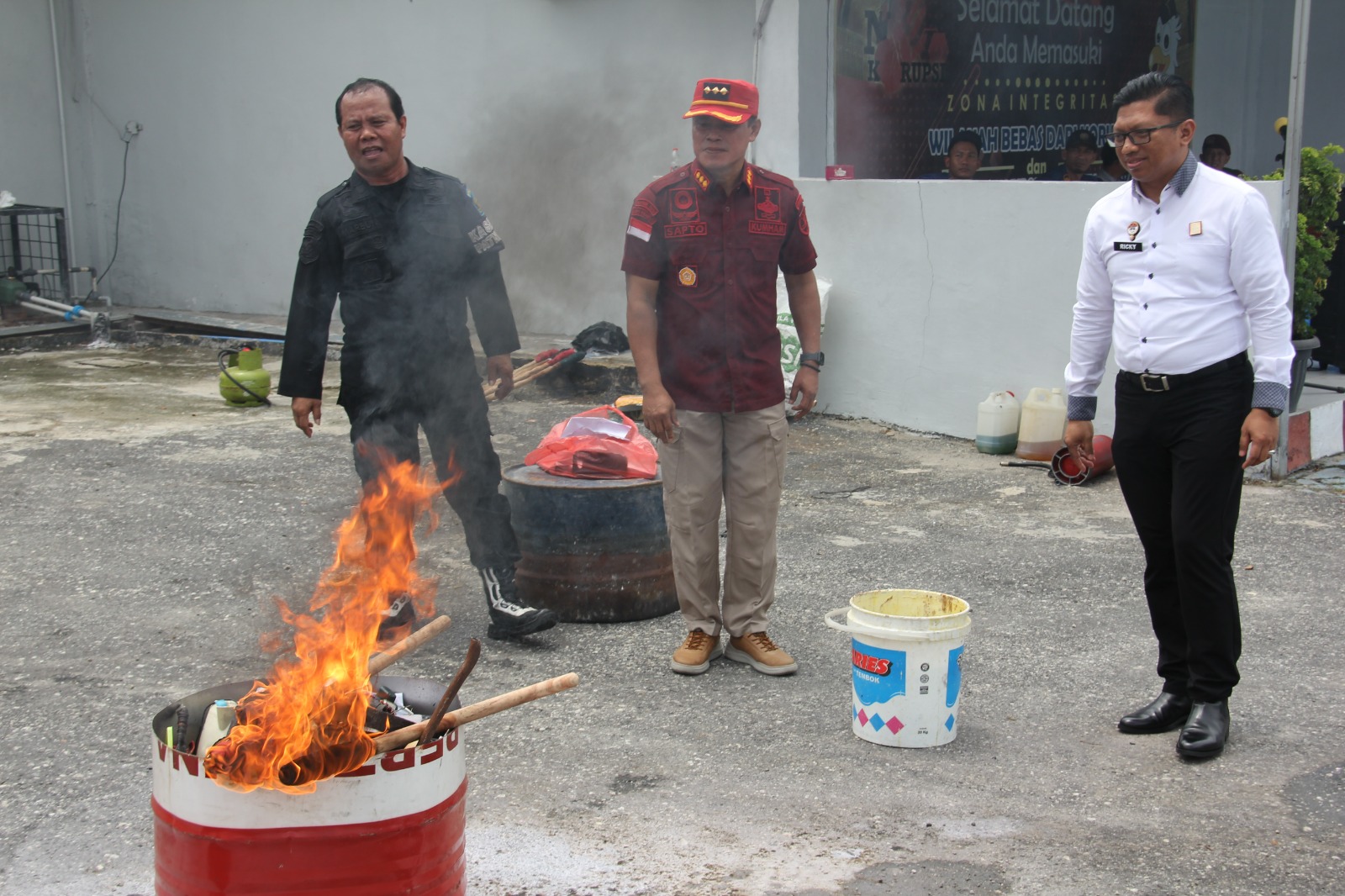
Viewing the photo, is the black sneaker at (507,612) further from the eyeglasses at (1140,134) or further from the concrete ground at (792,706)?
the eyeglasses at (1140,134)

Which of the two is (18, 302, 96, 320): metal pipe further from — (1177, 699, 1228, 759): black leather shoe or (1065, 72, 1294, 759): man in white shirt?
(1177, 699, 1228, 759): black leather shoe

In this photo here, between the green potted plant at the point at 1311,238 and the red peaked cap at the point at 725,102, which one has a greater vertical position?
the red peaked cap at the point at 725,102

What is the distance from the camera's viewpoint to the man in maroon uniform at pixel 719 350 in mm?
4629

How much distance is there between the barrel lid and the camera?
17.3 ft

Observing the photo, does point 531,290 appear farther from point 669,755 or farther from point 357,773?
point 357,773

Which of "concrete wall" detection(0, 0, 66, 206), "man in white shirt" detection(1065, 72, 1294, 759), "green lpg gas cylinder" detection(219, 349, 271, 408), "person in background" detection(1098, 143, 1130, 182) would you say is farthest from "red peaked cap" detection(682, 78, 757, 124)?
"concrete wall" detection(0, 0, 66, 206)

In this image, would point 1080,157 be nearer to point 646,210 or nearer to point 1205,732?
point 646,210

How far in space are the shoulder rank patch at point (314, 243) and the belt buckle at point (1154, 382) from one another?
290cm

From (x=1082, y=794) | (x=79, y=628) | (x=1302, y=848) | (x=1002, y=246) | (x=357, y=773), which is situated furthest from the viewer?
(x=1002, y=246)

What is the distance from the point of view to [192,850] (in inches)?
98.0

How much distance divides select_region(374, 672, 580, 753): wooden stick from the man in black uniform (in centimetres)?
230

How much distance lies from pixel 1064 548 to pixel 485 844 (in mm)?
3772

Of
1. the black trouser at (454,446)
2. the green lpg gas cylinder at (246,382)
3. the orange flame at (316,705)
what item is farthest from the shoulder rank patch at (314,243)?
the green lpg gas cylinder at (246,382)

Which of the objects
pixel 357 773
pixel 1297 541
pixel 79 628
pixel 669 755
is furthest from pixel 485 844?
pixel 1297 541
